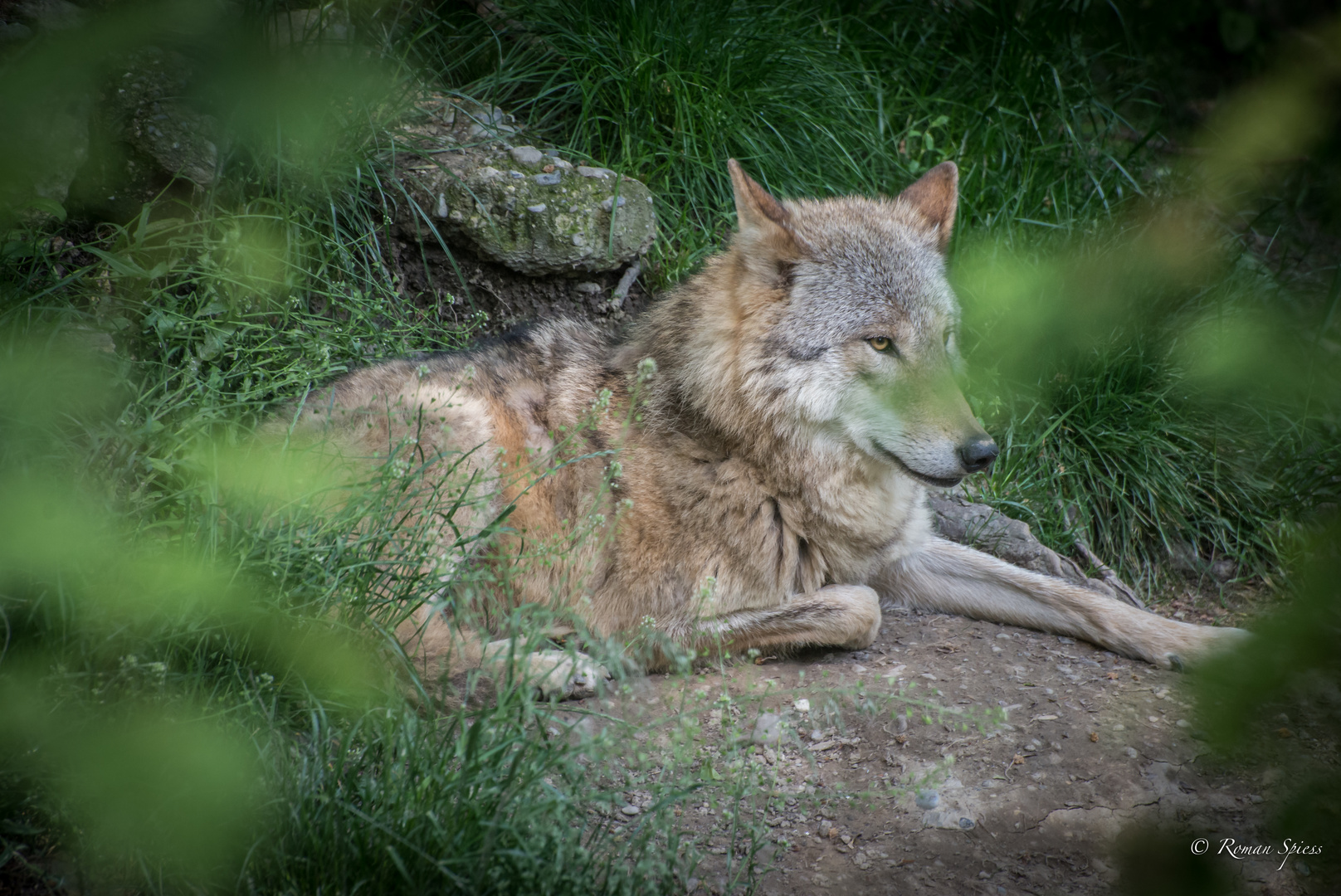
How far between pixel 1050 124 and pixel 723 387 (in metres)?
3.50

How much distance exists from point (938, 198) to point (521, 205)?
6.79ft

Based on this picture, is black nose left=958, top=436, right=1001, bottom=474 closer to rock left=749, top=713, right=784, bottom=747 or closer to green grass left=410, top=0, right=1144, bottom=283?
rock left=749, top=713, right=784, bottom=747

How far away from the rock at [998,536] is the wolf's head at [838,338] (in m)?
1.25

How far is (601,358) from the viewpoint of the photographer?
12.7 ft

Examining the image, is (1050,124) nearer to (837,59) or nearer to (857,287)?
(837,59)

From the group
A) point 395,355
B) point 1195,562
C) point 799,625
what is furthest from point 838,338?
point 1195,562

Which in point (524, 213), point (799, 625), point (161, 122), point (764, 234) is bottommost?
point (799, 625)

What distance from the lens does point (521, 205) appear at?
15.4 ft

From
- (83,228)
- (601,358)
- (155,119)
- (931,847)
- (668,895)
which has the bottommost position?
(931,847)

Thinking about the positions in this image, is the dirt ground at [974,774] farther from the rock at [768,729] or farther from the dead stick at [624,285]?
the dead stick at [624,285]

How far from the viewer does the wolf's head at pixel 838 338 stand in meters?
3.36

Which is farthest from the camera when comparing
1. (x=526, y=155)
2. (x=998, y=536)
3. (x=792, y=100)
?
(x=792, y=100)

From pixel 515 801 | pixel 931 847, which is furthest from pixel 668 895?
pixel 931 847

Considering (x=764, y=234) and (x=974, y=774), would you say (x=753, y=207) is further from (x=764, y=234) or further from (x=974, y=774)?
(x=974, y=774)
